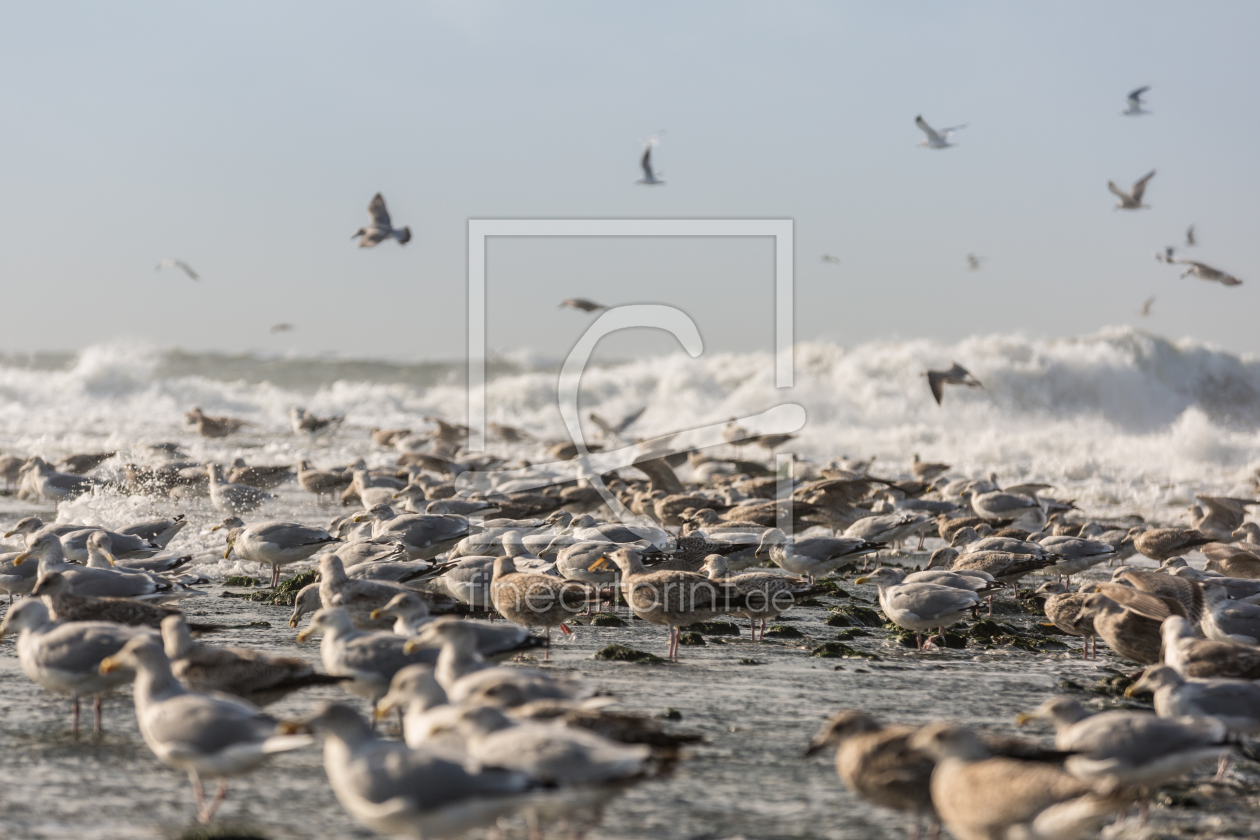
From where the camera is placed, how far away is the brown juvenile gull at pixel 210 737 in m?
4.75

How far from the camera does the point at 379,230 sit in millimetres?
15000

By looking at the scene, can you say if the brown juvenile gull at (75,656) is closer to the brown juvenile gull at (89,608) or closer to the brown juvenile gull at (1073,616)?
the brown juvenile gull at (89,608)

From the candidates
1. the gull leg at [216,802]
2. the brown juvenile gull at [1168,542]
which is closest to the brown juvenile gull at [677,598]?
the gull leg at [216,802]

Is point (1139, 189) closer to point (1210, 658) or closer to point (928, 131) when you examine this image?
point (928, 131)

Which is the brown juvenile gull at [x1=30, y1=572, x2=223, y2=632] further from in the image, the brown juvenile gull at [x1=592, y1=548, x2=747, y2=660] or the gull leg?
the brown juvenile gull at [x1=592, y1=548, x2=747, y2=660]

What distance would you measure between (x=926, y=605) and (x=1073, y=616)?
121 cm

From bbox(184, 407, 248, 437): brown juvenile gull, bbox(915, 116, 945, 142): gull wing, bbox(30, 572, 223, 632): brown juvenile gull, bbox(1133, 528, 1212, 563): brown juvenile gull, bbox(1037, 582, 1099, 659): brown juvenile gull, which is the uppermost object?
bbox(915, 116, 945, 142): gull wing

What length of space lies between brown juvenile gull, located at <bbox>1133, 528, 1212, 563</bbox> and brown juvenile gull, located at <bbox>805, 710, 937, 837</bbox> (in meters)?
9.67

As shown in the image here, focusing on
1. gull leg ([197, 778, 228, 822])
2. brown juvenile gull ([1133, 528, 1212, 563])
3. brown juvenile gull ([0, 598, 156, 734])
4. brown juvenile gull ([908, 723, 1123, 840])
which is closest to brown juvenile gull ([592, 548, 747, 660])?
brown juvenile gull ([0, 598, 156, 734])

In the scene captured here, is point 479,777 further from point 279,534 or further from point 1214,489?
point 1214,489

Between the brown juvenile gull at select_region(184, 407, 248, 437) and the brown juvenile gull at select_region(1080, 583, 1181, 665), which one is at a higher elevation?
the brown juvenile gull at select_region(184, 407, 248, 437)

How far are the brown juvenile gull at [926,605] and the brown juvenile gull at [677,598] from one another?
1.25 metres

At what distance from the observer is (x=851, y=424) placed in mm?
41500

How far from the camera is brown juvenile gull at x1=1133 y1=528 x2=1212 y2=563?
518 inches
